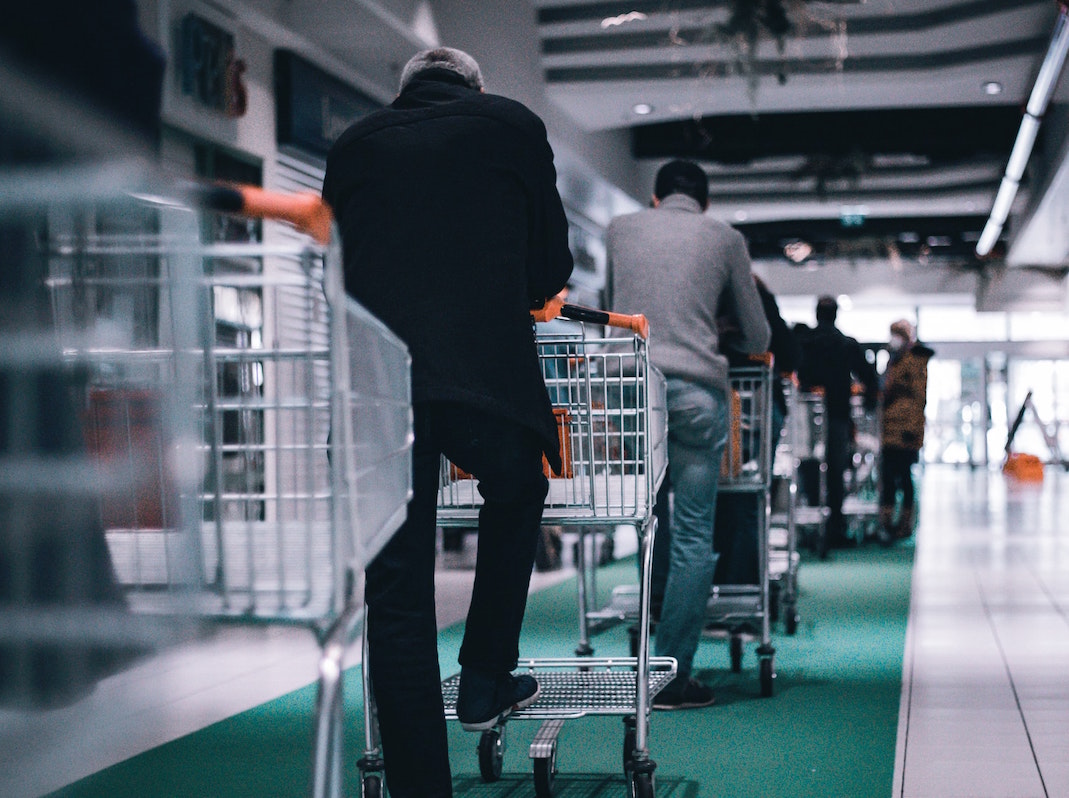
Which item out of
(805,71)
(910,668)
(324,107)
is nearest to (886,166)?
(805,71)

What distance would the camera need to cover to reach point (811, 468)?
8977 millimetres

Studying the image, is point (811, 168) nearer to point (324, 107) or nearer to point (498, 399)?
point (324, 107)

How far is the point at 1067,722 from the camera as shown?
355 cm

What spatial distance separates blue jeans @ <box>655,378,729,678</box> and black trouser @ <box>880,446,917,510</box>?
6.24 m

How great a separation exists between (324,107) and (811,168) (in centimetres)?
695

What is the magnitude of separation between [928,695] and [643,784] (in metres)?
1.70

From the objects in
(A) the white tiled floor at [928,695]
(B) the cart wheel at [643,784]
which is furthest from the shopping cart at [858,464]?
(B) the cart wheel at [643,784]

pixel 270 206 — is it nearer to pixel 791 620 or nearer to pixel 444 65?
pixel 444 65

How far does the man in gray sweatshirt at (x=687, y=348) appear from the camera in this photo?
357 centimetres

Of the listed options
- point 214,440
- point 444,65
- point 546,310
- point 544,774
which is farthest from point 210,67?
point 214,440

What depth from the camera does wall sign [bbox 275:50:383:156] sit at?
736 cm

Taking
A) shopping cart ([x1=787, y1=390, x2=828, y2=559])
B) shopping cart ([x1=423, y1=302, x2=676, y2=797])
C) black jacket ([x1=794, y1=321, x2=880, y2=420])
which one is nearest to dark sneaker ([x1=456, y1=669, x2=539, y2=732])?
shopping cart ([x1=423, y1=302, x2=676, y2=797])

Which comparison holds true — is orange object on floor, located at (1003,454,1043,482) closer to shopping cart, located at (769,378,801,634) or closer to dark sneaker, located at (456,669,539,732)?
shopping cart, located at (769,378,801,634)

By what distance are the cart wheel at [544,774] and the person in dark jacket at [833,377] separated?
5687 millimetres
